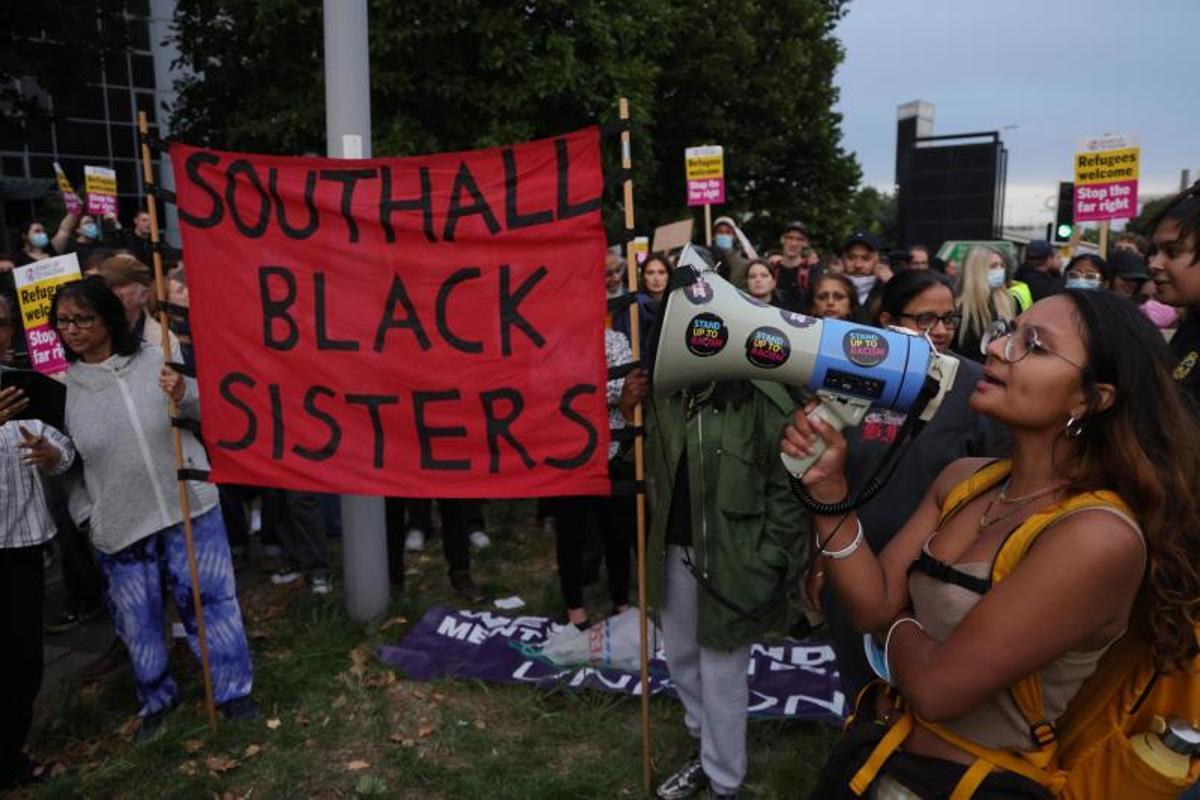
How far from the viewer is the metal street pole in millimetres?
4137

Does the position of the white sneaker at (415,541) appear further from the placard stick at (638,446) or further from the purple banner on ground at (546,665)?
the placard stick at (638,446)

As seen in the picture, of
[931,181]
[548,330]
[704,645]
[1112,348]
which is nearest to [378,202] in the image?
[548,330]

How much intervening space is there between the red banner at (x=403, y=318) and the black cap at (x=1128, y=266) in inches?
218

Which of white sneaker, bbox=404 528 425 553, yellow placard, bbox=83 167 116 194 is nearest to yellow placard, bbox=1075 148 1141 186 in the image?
white sneaker, bbox=404 528 425 553

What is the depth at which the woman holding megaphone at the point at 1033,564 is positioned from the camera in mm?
1433

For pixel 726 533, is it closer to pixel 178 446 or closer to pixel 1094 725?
pixel 1094 725

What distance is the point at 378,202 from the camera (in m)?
3.18

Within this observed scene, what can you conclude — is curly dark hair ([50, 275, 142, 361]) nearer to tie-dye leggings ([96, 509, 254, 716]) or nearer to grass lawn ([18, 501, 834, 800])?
tie-dye leggings ([96, 509, 254, 716])

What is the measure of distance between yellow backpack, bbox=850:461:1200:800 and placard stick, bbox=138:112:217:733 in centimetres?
275

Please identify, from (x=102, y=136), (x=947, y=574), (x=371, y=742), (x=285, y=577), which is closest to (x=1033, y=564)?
(x=947, y=574)

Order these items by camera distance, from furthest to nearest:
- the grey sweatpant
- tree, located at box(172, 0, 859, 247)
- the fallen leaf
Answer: tree, located at box(172, 0, 859, 247) → the fallen leaf → the grey sweatpant

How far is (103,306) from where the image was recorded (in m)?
3.26

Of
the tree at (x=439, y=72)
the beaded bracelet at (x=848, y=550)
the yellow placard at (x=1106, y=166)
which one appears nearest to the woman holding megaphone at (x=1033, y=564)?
the beaded bracelet at (x=848, y=550)

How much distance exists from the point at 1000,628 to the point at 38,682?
11.0 feet
